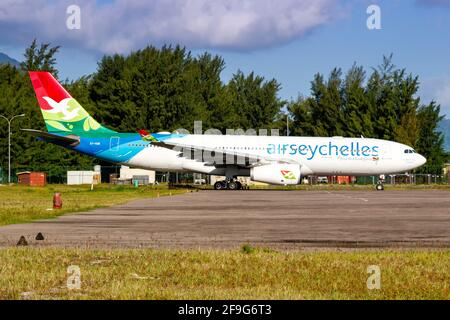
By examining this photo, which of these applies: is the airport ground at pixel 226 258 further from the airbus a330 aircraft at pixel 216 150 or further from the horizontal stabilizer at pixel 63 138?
the horizontal stabilizer at pixel 63 138

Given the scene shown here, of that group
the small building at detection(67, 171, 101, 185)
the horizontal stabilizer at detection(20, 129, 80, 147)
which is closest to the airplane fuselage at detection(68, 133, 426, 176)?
the horizontal stabilizer at detection(20, 129, 80, 147)

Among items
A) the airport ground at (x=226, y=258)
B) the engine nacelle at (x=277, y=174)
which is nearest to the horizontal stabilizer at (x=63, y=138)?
the engine nacelle at (x=277, y=174)

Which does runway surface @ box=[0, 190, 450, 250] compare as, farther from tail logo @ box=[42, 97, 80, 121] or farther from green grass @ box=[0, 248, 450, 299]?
tail logo @ box=[42, 97, 80, 121]

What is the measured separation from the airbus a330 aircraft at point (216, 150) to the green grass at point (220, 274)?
141ft

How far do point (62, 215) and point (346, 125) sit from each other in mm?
82269

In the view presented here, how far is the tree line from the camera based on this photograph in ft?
310

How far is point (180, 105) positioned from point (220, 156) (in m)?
44.2

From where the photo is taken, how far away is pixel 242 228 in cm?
2220

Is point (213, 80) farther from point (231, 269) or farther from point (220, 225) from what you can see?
point (231, 269)

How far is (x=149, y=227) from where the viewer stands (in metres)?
22.3

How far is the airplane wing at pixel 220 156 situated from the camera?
58.3 meters

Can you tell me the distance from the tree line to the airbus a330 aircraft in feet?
98.2

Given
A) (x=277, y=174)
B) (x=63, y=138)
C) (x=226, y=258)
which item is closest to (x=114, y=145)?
(x=63, y=138)
